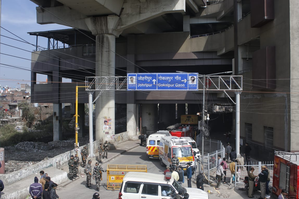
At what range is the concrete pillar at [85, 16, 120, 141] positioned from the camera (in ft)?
96.1

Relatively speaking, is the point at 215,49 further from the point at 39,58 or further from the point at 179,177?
the point at 39,58

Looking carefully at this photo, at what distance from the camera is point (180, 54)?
37625 millimetres

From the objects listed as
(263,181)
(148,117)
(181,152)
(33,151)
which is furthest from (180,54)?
(263,181)

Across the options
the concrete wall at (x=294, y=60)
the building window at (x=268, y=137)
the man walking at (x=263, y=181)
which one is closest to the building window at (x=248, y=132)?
the building window at (x=268, y=137)

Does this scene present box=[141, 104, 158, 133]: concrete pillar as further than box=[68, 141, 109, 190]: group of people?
Yes

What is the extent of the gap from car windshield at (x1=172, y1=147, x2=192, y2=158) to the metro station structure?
7617 mm

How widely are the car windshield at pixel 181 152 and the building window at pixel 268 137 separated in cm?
864

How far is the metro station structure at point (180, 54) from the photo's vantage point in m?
20.1

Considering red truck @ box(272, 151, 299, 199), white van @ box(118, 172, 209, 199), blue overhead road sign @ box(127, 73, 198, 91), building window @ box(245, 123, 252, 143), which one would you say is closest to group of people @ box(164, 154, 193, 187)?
white van @ box(118, 172, 209, 199)

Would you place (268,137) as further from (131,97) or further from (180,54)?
(131,97)

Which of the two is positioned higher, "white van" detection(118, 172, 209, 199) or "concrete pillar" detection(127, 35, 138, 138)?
"concrete pillar" detection(127, 35, 138, 138)

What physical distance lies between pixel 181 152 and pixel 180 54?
22632mm

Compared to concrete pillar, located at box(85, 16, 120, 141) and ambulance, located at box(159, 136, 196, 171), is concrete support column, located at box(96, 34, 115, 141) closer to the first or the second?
concrete pillar, located at box(85, 16, 120, 141)

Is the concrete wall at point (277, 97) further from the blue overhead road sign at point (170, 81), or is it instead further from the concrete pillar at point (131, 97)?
the concrete pillar at point (131, 97)
